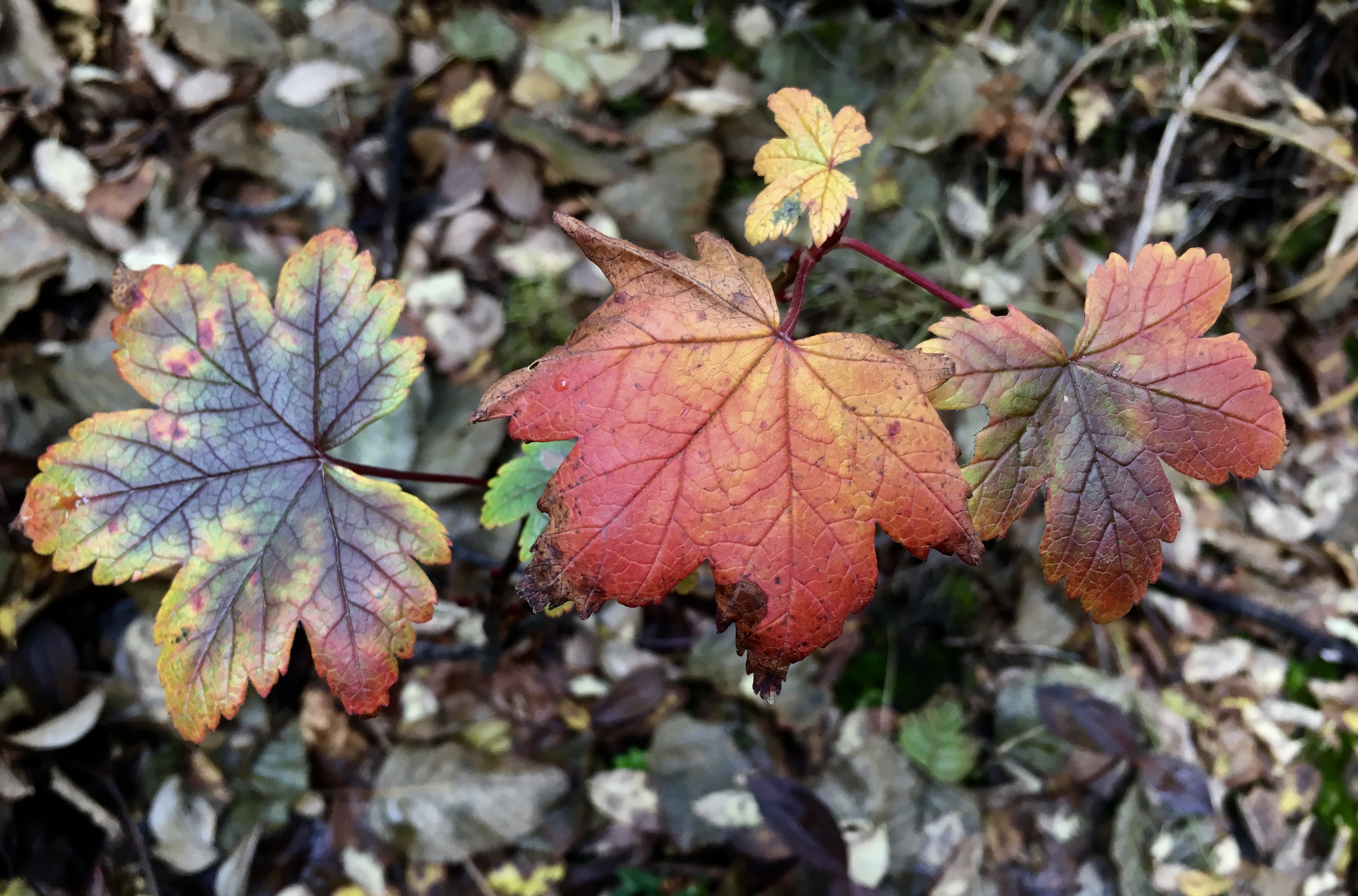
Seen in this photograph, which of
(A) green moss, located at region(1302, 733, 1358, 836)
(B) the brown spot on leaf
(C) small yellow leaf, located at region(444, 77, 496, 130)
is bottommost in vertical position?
(A) green moss, located at region(1302, 733, 1358, 836)

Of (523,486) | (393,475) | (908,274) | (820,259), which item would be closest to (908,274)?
(908,274)

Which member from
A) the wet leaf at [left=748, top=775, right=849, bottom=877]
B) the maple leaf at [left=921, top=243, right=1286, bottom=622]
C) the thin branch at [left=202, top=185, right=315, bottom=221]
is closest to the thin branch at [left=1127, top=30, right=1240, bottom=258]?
the maple leaf at [left=921, top=243, right=1286, bottom=622]

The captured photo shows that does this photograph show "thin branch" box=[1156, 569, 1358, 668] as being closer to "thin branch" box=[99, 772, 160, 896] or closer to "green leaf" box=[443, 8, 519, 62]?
"green leaf" box=[443, 8, 519, 62]

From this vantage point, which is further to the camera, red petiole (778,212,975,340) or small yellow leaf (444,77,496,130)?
small yellow leaf (444,77,496,130)

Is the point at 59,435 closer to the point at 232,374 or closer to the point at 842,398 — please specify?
the point at 232,374

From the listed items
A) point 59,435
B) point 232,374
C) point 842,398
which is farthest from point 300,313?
point 59,435

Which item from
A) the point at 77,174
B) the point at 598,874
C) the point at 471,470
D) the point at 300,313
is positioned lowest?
the point at 598,874

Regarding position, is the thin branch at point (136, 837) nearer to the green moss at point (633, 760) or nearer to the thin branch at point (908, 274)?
the green moss at point (633, 760)
